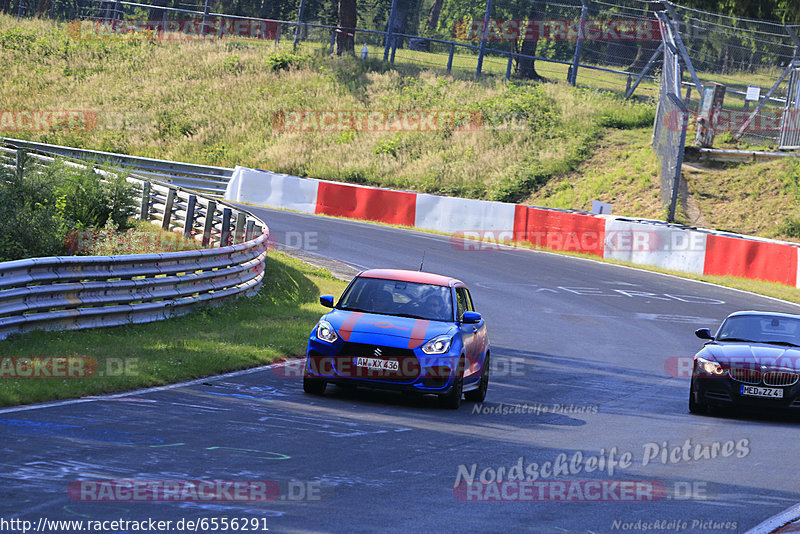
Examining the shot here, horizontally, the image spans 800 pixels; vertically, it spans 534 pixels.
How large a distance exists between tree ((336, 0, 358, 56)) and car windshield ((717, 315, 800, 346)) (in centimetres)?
3828

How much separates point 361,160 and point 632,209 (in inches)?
493

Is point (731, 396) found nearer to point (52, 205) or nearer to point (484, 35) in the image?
point (52, 205)

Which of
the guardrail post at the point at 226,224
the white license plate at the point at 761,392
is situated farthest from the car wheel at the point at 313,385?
the guardrail post at the point at 226,224

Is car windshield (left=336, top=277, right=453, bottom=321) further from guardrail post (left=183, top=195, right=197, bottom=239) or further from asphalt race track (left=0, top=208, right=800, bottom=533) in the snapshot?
guardrail post (left=183, top=195, right=197, bottom=239)

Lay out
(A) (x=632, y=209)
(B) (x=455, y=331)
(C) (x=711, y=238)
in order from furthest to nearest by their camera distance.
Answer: (A) (x=632, y=209)
(C) (x=711, y=238)
(B) (x=455, y=331)

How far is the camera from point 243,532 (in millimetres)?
5961

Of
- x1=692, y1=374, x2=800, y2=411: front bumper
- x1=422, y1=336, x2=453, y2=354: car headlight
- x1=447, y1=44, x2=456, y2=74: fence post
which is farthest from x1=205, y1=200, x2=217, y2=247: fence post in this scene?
x1=447, y1=44, x2=456, y2=74: fence post

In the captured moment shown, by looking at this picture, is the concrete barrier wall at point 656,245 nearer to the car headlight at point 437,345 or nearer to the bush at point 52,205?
the bush at point 52,205

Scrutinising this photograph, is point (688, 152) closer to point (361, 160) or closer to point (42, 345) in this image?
point (361, 160)

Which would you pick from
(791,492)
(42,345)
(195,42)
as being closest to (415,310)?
(42,345)

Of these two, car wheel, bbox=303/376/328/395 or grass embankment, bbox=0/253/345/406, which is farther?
car wheel, bbox=303/376/328/395

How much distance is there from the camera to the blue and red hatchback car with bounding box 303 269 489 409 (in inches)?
441

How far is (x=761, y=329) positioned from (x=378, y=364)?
220 inches

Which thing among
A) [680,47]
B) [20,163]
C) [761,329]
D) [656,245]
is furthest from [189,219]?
[680,47]
